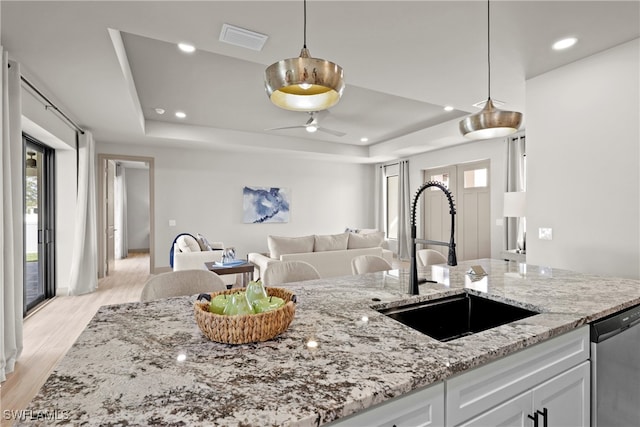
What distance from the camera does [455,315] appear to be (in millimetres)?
1727

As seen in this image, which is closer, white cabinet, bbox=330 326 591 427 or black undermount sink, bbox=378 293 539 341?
white cabinet, bbox=330 326 591 427

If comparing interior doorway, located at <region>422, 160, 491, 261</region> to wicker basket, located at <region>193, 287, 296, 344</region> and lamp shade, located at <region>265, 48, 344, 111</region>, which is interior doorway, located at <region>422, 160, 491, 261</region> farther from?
wicker basket, located at <region>193, 287, 296, 344</region>

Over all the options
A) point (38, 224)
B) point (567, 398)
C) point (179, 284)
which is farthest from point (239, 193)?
point (567, 398)

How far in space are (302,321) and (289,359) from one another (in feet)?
1.03

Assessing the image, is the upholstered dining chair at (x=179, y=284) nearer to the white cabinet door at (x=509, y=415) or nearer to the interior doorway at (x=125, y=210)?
the white cabinet door at (x=509, y=415)

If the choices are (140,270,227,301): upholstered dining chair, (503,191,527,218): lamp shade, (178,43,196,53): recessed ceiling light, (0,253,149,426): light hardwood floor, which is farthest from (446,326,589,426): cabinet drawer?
(503,191,527,218): lamp shade

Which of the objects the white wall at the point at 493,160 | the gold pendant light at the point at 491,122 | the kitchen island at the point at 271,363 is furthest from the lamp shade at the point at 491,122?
the white wall at the point at 493,160

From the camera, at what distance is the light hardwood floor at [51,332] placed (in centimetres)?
218

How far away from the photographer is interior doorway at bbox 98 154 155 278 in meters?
6.08

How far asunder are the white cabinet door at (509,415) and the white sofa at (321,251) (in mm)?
3416

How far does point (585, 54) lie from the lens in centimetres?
266

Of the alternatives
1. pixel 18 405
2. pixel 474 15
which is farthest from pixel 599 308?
pixel 18 405

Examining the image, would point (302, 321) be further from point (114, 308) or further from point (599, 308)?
point (599, 308)

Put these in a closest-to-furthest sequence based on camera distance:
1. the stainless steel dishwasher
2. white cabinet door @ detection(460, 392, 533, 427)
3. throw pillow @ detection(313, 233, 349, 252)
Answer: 1. white cabinet door @ detection(460, 392, 533, 427)
2. the stainless steel dishwasher
3. throw pillow @ detection(313, 233, 349, 252)
